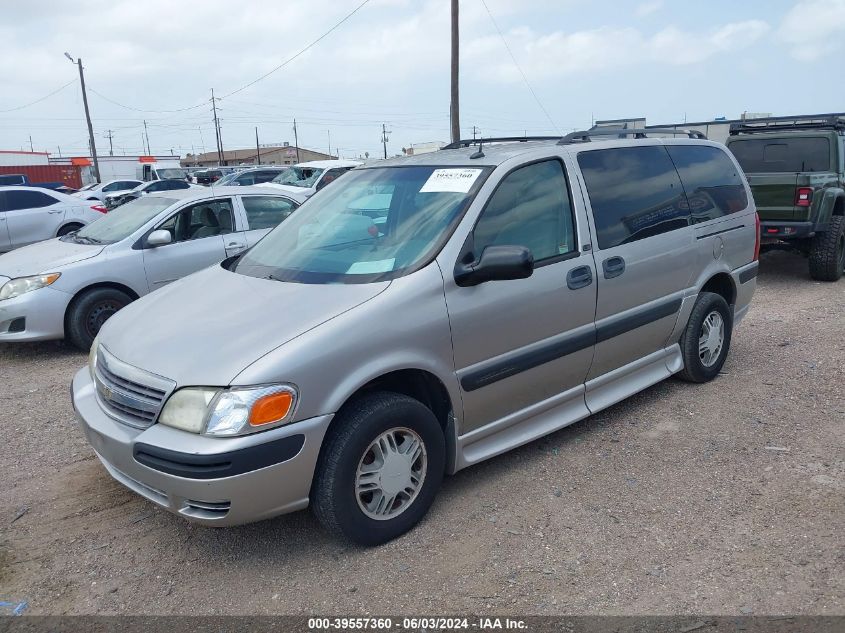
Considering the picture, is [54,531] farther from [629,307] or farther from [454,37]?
[454,37]

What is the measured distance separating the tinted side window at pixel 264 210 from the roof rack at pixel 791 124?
668cm

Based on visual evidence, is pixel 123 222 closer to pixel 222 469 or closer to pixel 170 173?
pixel 222 469

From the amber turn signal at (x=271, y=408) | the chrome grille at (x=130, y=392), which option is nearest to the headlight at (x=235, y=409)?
the amber turn signal at (x=271, y=408)

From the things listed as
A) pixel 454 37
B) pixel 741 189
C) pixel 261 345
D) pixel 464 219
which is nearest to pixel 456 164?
pixel 464 219

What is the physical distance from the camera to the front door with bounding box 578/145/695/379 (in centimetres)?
406

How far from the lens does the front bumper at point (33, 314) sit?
6180mm

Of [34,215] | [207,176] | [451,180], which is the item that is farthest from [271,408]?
[207,176]

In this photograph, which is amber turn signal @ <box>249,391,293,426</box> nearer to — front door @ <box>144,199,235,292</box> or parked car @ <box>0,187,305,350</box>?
parked car @ <box>0,187,305,350</box>

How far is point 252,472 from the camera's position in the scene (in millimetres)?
2719

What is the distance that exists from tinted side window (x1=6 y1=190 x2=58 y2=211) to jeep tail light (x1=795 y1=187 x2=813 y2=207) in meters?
12.2

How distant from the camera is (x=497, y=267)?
323 cm

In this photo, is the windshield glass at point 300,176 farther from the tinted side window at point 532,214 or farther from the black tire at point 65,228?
the tinted side window at point 532,214

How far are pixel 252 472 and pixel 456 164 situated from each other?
2023 mm

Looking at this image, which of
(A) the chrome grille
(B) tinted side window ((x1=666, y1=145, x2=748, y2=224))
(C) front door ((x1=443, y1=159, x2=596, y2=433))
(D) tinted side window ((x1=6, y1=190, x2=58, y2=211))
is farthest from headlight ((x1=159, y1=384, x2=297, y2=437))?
(D) tinted side window ((x1=6, y1=190, x2=58, y2=211))
